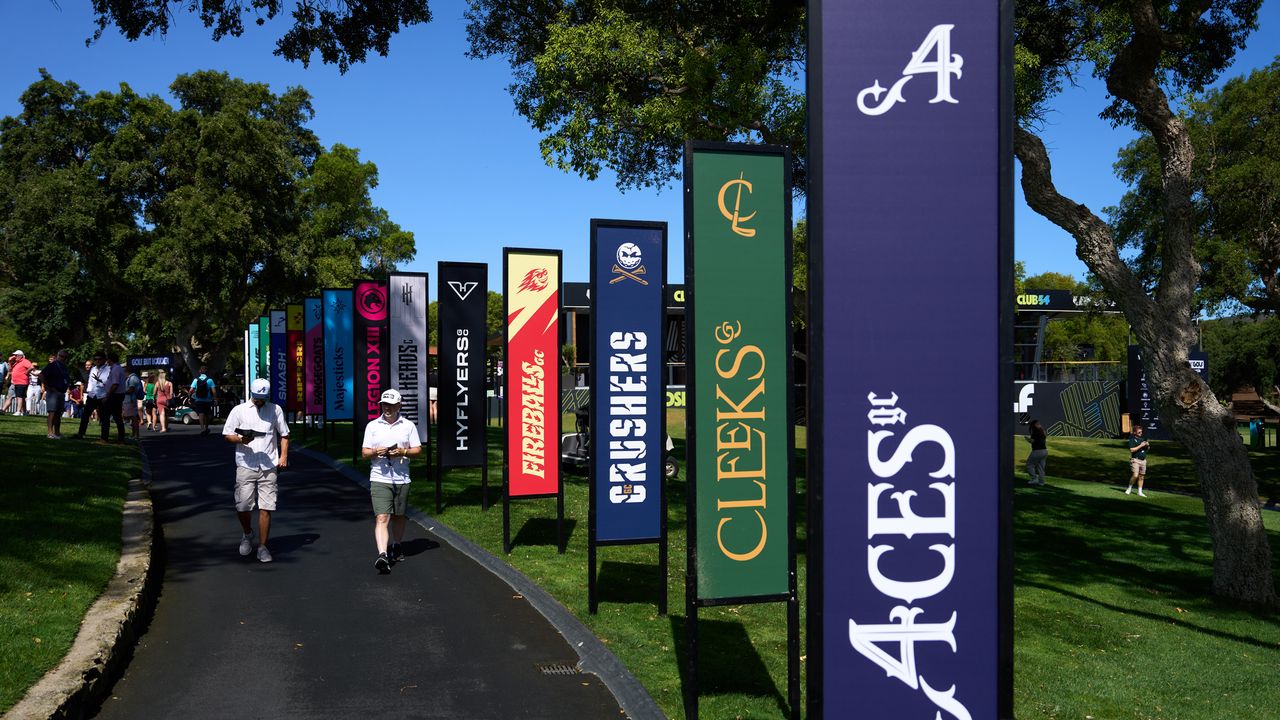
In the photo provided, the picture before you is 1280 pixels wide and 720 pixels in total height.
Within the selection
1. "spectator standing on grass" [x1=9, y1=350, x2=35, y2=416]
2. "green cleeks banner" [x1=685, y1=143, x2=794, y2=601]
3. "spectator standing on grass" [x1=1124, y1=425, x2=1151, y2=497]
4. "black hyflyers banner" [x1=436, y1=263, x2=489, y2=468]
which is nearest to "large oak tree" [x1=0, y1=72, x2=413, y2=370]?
"spectator standing on grass" [x1=9, y1=350, x2=35, y2=416]

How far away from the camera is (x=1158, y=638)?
9227mm

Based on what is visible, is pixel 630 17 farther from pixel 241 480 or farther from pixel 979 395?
pixel 979 395

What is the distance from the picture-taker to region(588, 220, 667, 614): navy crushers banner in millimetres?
8359

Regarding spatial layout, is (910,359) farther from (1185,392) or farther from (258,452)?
(1185,392)

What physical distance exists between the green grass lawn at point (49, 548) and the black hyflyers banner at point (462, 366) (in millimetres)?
4218

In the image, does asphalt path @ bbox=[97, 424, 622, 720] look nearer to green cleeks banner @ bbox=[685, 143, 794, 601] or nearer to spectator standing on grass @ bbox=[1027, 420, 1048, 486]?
green cleeks banner @ bbox=[685, 143, 794, 601]

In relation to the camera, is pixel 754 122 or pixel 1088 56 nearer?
pixel 1088 56

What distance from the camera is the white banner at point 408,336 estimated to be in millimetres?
15109

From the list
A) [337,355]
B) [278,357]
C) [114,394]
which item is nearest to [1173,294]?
[337,355]

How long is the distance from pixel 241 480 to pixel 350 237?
4314 centimetres

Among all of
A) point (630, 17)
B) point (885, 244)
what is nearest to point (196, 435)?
point (630, 17)

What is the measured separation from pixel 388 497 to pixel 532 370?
8.00 ft

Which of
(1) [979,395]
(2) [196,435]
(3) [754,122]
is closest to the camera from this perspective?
(1) [979,395]

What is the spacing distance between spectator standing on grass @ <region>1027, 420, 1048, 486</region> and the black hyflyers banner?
46.0 feet
